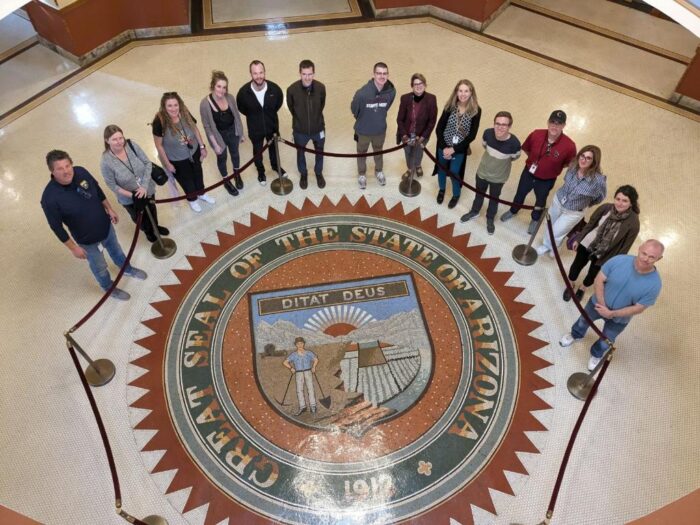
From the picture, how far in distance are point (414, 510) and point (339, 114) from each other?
216 inches

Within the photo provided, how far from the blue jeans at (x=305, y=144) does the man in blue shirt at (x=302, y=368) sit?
2.39 m

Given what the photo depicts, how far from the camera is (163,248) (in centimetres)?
628

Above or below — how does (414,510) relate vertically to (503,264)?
below

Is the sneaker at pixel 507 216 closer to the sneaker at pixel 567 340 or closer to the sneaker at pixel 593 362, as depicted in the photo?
the sneaker at pixel 567 340

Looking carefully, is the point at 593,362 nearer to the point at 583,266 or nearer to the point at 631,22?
the point at 583,266

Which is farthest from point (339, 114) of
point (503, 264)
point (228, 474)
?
point (228, 474)

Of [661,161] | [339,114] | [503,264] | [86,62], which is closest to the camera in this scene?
[503,264]

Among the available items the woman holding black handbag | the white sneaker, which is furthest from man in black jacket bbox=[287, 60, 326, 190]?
the woman holding black handbag

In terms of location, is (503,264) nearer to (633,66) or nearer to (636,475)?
(636,475)

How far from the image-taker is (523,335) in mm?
5590

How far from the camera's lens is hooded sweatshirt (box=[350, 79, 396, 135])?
5.86 metres

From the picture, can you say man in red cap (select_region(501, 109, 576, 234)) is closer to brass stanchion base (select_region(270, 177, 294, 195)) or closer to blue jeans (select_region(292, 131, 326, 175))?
blue jeans (select_region(292, 131, 326, 175))

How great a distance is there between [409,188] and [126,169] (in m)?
3.36

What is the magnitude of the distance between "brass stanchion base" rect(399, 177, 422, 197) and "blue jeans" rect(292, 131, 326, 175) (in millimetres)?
1079
